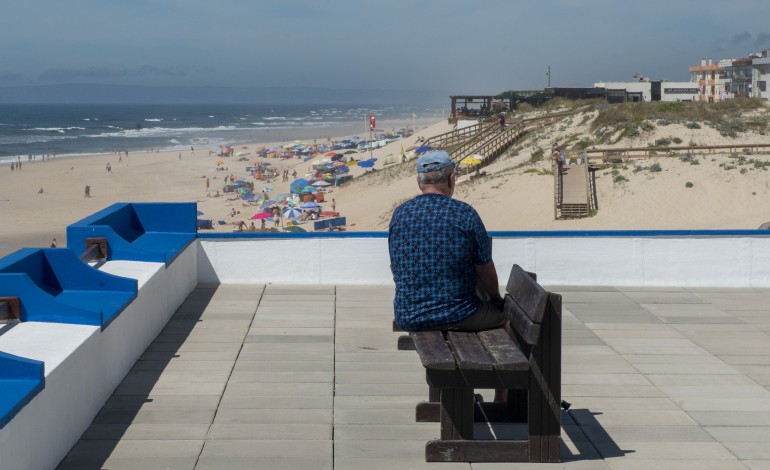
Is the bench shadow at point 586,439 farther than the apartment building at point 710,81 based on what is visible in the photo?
No

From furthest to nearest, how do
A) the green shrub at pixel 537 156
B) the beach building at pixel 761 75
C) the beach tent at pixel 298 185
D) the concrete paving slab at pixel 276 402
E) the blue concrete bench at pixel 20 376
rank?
the beach building at pixel 761 75, the beach tent at pixel 298 185, the green shrub at pixel 537 156, the concrete paving slab at pixel 276 402, the blue concrete bench at pixel 20 376

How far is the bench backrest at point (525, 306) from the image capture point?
458 cm

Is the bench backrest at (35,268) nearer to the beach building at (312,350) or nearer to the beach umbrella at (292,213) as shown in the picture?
the beach building at (312,350)

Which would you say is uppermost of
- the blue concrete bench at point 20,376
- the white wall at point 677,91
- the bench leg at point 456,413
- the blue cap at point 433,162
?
the white wall at point 677,91

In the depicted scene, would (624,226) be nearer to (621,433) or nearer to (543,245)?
(543,245)

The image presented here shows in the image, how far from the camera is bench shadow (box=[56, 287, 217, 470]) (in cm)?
481

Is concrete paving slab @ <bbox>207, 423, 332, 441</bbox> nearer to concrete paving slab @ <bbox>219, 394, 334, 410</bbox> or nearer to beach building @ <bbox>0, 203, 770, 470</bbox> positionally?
beach building @ <bbox>0, 203, 770, 470</bbox>

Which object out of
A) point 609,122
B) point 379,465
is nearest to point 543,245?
point 379,465

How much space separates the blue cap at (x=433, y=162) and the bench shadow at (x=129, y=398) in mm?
2015

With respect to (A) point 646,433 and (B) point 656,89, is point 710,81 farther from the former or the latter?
(A) point 646,433

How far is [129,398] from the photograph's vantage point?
577cm

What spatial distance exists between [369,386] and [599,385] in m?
1.38

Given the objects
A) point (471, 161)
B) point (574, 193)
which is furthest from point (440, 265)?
point (471, 161)

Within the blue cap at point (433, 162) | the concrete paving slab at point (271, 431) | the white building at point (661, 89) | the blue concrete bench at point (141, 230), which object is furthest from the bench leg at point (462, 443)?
the white building at point (661, 89)
